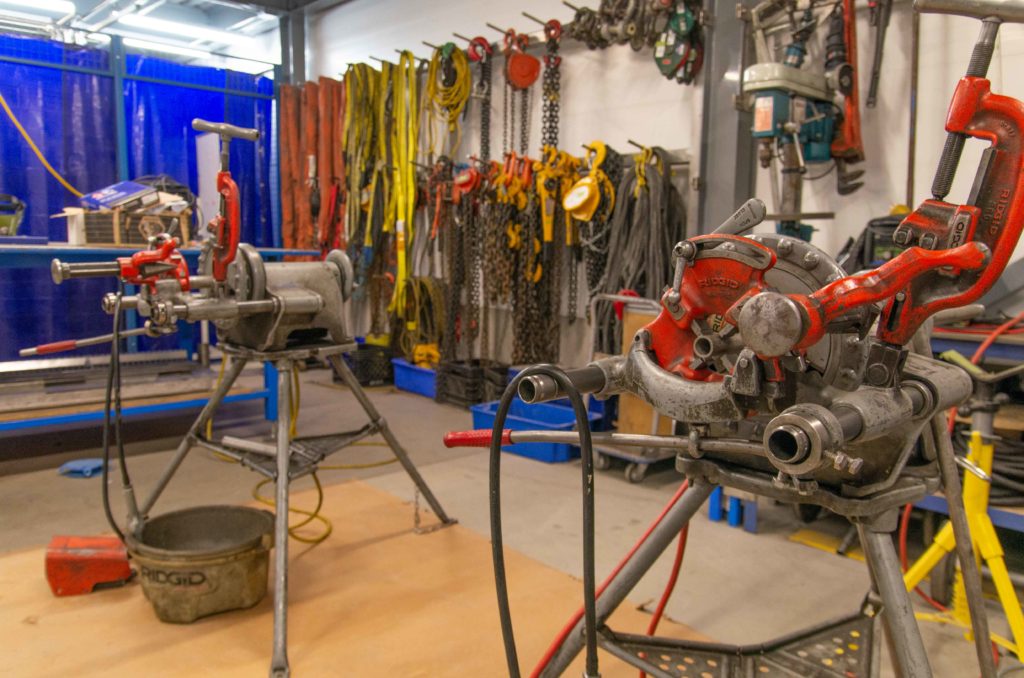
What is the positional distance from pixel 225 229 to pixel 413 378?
3009mm

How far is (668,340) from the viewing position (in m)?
1.11

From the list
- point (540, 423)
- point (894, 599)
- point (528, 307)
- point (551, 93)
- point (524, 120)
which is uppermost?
point (551, 93)

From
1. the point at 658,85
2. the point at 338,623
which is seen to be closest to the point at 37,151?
the point at 658,85

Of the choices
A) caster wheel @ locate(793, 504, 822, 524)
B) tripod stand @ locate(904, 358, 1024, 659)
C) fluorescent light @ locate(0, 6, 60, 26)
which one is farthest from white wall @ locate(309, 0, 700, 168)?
fluorescent light @ locate(0, 6, 60, 26)

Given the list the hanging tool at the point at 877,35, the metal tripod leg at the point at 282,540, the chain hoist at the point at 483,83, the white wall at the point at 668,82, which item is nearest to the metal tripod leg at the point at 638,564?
the metal tripod leg at the point at 282,540

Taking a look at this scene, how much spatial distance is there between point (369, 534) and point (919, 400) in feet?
7.00

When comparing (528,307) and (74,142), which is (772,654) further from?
(74,142)

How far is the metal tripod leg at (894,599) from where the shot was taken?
0.95m

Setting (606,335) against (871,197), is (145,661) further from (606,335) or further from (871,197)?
(871,197)

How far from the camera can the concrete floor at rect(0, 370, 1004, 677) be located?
2.18m

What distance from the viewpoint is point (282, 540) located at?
6.49ft

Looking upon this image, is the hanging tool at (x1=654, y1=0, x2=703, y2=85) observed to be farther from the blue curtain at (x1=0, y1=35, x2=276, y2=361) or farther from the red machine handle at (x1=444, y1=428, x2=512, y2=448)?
the blue curtain at (x1=0, y1=35, x2=276, y2=361)

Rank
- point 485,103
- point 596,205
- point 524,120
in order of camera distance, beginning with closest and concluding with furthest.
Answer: point 596,205
point 524,120
point 485,103

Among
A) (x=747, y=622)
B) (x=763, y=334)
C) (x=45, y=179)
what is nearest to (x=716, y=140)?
(x=747, y=622)
